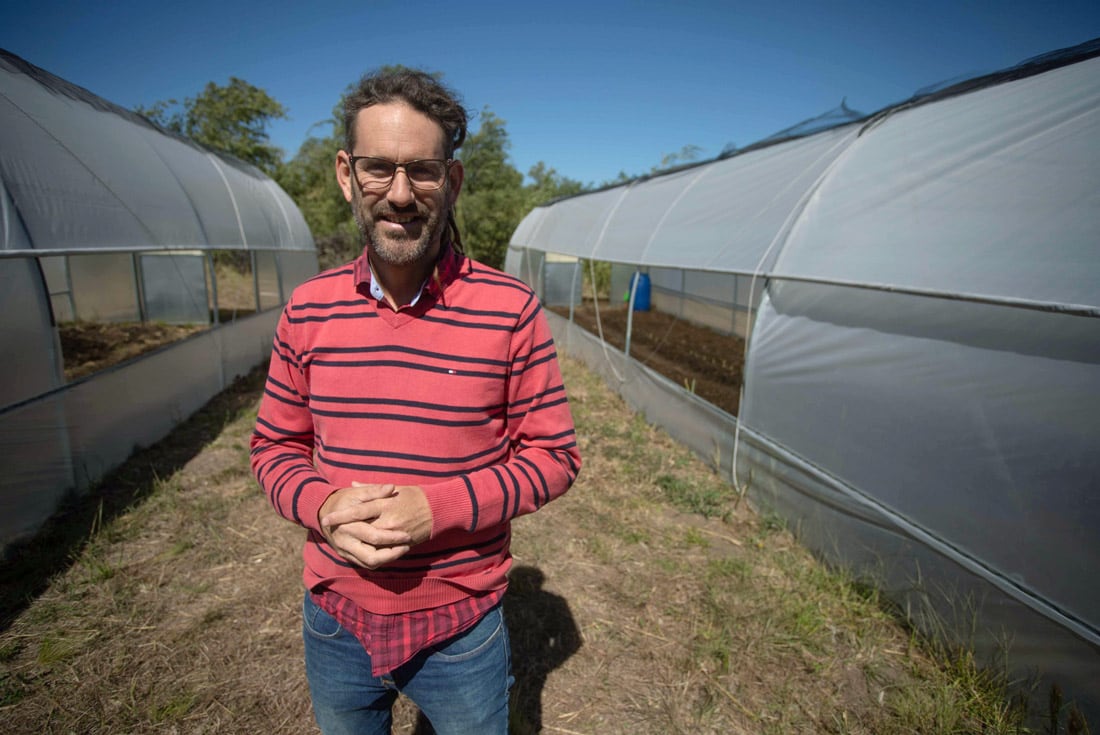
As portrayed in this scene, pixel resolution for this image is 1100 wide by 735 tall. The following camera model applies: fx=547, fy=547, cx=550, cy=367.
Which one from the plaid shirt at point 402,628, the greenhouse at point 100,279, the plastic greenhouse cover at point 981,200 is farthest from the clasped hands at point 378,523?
the greenhouse at point 100,279

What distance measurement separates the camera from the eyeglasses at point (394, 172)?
4.03 feet

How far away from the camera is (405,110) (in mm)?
1214

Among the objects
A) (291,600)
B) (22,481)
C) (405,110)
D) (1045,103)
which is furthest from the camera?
(22,481)

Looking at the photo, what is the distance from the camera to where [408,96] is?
1.21m

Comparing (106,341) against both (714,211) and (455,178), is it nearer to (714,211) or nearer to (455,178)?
(455,178)

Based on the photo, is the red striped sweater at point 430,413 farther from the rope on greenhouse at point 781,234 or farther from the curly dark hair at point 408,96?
the rope on greenhouse at point 781,234

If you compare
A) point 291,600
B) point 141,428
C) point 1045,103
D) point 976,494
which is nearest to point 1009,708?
point 976,494

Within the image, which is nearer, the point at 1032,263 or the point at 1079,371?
the point at 1079,371

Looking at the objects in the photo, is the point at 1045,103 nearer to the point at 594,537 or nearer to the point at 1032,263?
the point at 1032,263

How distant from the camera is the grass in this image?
97.1 inches

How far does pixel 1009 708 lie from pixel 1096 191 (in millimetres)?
2313

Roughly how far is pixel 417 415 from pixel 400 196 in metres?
0.49

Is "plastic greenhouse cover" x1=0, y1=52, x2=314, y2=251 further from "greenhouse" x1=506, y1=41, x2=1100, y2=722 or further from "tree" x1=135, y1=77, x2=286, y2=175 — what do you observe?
"tree" x1=135, y1=77, x2=286, y2=175

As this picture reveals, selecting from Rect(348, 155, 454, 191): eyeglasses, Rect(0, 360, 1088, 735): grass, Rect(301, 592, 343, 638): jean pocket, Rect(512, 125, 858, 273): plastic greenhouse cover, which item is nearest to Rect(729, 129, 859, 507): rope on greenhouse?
Rect(512, 125, 858, 273): plastic greenhouse cover
